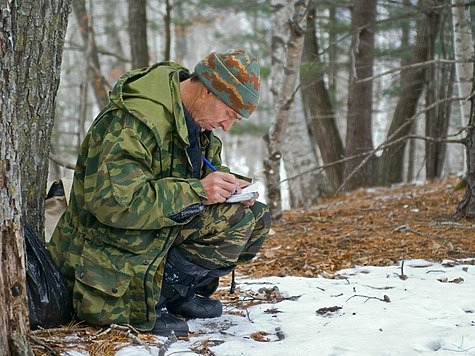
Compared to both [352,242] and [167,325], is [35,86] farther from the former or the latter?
[352,242]

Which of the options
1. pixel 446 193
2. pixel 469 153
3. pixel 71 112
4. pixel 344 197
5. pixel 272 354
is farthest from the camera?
pixel 71 112

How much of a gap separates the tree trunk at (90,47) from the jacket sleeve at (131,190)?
6932 millimetres

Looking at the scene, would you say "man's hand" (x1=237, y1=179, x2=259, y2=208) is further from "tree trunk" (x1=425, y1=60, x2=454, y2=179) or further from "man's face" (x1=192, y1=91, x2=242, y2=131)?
"tree trunk" (x1=425, y1=60, x2=454, y2=179)

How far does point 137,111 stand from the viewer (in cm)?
254

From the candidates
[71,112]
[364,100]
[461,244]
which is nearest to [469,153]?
[461,244]

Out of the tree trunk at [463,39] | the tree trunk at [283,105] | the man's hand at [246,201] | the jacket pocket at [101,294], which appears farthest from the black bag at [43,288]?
the tree trunk at [463,39]

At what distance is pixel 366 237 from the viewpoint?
4.80 m

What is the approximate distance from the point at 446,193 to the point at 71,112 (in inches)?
1007

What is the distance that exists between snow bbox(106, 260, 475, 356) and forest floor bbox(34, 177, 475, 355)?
15 centimetres

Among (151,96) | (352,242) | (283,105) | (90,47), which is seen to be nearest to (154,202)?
(151,96)

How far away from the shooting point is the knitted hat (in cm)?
268

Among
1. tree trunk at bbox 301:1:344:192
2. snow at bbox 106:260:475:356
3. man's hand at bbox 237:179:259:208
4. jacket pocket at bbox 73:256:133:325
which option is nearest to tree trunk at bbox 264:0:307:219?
snow at bbox 106:260:475:356

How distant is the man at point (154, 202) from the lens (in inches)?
98.9

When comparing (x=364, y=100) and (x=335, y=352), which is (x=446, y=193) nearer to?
(x=364, y=100)
